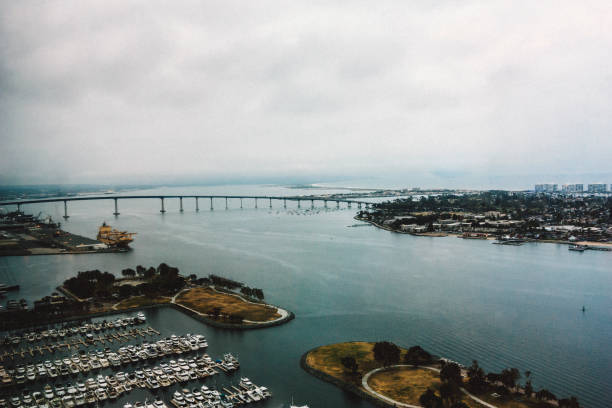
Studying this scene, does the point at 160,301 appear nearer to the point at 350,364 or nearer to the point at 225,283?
the point at 225,283

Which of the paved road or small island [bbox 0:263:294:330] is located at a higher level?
small island [bbox 0:263:294:330]

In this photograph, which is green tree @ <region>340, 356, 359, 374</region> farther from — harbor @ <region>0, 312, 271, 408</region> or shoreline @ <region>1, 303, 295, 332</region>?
shoreline @ <region>1, 303, 295, 332</region>

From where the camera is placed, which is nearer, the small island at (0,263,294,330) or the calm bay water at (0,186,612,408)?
the calm bay water at (0,186,612,408)

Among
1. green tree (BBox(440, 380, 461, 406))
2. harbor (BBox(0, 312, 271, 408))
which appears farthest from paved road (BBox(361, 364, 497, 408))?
harbor (BBox(0, 312, 271, 408))

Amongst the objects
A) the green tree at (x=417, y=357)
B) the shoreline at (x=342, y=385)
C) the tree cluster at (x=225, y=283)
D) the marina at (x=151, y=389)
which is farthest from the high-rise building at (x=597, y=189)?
the marina at (x=151, y=389)

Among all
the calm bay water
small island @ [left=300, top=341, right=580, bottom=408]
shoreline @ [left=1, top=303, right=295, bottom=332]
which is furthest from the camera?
shoreline @ [left=1, top=303, right=295, bottom=332]

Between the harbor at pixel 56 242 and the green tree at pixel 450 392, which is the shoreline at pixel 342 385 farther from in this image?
the harbor at pixel 56 242
